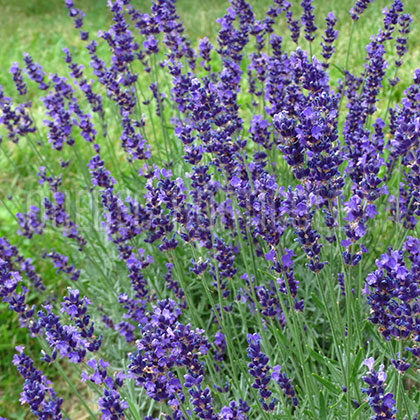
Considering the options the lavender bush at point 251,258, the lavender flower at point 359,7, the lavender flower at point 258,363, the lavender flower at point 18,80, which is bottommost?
the lavender flower at point 258,363

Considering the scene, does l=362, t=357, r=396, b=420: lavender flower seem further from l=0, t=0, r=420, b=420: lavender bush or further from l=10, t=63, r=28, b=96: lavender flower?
l=10, t=63, r=28, b=96: lavender flower

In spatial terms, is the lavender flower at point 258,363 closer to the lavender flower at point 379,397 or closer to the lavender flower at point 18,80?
the lavender flower at point 379,397

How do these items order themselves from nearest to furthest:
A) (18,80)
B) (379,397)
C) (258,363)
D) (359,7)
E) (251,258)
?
(379,397) < (258,363) < (251,258) < (359,7) < (18,80)

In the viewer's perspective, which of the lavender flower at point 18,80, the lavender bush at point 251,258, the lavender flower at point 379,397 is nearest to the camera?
the lavender flower at point 379,397

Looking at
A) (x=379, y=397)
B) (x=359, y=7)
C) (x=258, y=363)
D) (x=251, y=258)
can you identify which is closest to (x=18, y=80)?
(x=251, y=258)

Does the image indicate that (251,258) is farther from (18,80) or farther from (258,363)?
(18,80)

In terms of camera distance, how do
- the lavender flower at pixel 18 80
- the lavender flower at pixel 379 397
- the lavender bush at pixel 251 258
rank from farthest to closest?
the lavender flower at pixel 18 80, the lavender bush at pixel 251 258, the lavender flower at pixel 379 397

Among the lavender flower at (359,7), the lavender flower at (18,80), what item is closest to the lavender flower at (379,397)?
the lavender flower at (359,7)

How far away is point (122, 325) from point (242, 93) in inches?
148

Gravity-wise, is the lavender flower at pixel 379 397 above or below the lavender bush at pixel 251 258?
below

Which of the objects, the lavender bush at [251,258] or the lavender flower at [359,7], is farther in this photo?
the lavender flower at [359,7]

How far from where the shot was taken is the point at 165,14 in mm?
3047

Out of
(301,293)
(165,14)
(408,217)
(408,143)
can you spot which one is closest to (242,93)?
(165,14)

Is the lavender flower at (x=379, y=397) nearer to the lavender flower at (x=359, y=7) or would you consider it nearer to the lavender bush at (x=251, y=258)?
the lavender bush at (x=251, y=258)
